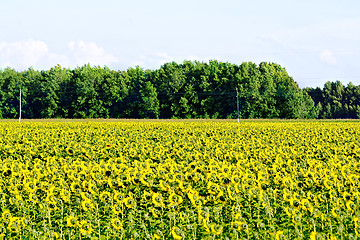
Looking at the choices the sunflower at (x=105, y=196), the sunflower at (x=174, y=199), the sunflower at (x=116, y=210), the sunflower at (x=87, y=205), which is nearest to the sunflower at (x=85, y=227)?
the sunflower at (x=116, y=210)

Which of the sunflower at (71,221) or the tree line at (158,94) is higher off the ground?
the tree line at (158,94)

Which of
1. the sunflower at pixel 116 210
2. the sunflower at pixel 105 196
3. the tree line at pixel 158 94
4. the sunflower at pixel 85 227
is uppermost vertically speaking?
the tree line at pixel 158 94

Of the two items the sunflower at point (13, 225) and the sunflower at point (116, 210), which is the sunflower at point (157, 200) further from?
the sunflower at point (13, 225)

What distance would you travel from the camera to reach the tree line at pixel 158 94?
72.7 metres

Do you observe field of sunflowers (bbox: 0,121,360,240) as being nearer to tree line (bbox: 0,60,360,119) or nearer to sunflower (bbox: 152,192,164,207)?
sunflower (bbox: 152,192,164,207)

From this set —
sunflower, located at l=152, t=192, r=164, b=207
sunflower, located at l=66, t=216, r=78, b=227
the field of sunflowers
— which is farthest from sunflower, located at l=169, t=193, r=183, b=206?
sunflower, located at l=66, t=216, r=78, b=227

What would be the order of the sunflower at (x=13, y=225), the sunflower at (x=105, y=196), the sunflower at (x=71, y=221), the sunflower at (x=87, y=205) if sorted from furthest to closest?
the sunflower at (x=105, y=196) < the sunflower at (x=87, y=205) < the sunflower at (x=13, y=225) < the sunflower at (x=71, y=221)

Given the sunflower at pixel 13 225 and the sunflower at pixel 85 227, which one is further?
the sunflower at pixel 13 225

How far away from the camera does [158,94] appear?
250 feet

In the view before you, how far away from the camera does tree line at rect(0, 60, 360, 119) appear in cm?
7269

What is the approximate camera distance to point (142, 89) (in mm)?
75562

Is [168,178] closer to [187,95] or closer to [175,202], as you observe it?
[175,202]

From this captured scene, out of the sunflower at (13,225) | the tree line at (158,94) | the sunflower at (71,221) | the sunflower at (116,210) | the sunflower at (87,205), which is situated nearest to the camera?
the sunflower at (71,221)

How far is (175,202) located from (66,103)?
233 feet
